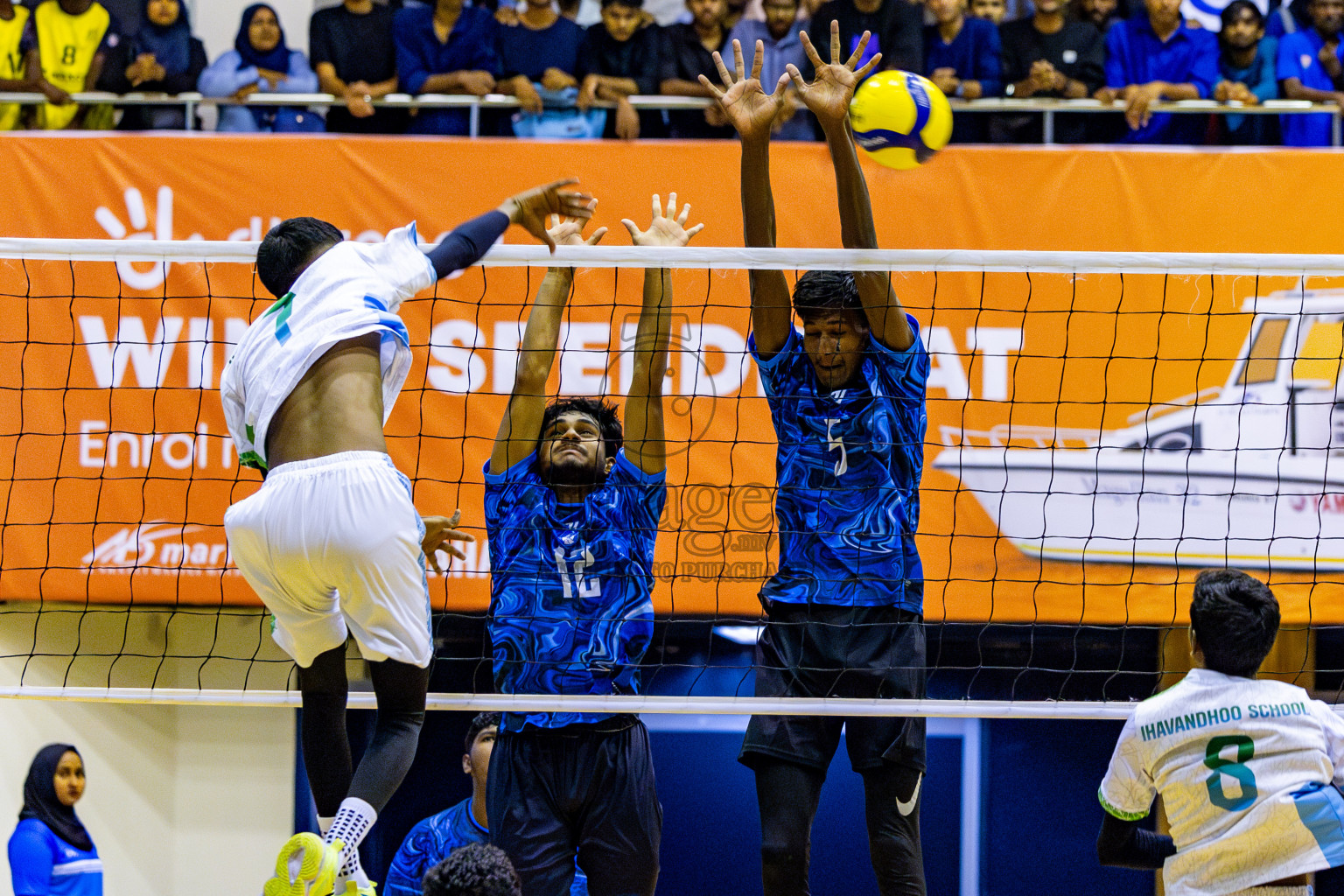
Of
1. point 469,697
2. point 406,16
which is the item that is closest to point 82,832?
point 469,697

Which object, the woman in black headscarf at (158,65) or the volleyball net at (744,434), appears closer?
the volleyball net at (744,434)

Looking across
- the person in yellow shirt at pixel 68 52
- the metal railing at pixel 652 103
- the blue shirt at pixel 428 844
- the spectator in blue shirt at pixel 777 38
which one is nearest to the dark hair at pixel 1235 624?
the blue shirt at pixel 428 844

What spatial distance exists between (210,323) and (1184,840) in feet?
19.7

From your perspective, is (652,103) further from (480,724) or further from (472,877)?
(472,877)

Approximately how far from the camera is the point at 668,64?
8.30 metres

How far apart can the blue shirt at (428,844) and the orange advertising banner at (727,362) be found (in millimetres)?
1313

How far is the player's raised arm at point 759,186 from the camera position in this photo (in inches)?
183

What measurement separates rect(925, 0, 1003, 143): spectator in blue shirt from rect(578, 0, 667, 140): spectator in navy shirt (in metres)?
1.73

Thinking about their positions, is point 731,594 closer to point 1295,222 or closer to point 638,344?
point 638,344

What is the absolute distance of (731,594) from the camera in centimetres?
748

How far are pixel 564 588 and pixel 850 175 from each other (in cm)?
184

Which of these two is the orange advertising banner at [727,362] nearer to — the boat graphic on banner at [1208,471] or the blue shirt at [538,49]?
the boat graphic on banner at [1208,471]

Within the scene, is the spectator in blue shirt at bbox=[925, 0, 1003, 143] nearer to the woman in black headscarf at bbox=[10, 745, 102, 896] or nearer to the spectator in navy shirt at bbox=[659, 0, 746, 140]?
the spectator in navy shirt at bbox=[659, 0, 746, 140]

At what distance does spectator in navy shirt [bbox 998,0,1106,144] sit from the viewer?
801 cm
